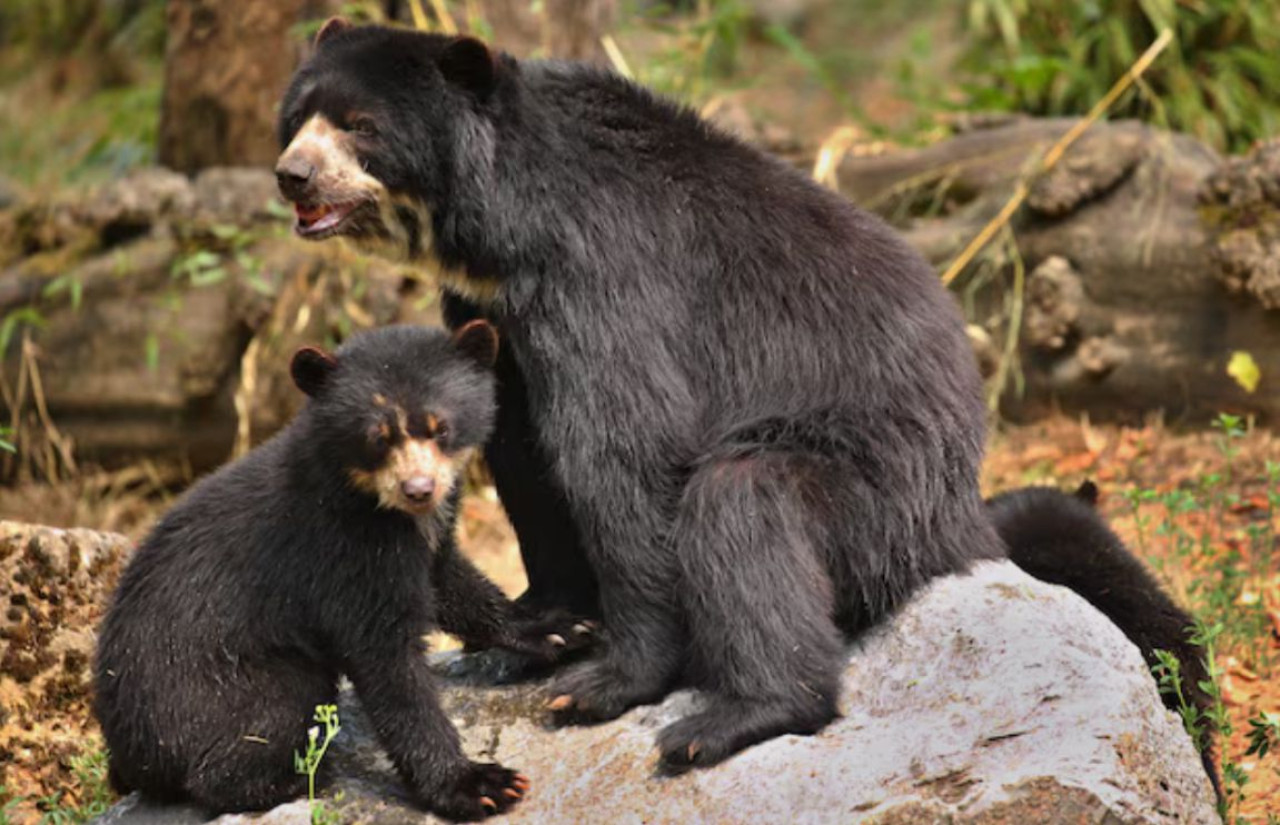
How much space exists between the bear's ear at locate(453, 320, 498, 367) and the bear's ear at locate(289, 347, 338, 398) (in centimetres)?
38

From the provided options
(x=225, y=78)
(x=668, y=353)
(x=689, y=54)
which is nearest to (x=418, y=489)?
(x=668, y=353)

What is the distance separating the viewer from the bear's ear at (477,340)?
5.13 m

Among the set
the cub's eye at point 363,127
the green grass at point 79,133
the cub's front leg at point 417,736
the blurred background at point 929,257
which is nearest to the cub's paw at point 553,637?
the cub's front leg at point 417,736

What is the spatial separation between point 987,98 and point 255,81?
16.4 ft

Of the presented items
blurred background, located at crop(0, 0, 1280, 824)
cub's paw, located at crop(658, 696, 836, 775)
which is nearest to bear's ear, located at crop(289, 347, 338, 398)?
cub's paw, located at crop(658, 696, 836, 775)

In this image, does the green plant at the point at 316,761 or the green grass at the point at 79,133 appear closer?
the green plant at the point at 316,761

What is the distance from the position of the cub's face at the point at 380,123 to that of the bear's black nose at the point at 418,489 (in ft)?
3.82

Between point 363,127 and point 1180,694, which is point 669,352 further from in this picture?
point 1180,694

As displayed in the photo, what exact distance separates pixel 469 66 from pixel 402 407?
1.24m

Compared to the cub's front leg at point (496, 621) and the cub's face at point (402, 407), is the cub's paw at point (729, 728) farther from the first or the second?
the cub's face at point (402, 407)

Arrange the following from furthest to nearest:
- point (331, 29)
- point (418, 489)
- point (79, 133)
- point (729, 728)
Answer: point (79, 133) → point (331, 29) → point (729, 728) → point (418, 489)

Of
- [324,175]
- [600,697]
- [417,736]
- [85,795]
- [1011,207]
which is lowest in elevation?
[85,795]

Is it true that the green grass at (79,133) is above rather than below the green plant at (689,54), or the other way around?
below

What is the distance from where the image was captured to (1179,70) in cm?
1143
